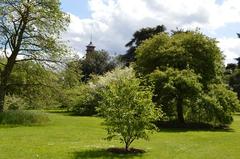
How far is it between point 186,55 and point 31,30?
13678 mm

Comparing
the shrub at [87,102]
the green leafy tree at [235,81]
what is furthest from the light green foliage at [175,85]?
the green leafy tree at [235,81]

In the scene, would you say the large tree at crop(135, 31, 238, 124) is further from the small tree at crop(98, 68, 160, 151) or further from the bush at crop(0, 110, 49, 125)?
the small tree at crop(98, 68, 160, 151)

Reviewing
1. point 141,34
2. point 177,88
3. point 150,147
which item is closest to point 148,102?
point 150,147

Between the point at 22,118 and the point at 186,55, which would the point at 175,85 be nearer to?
the point at 186,55

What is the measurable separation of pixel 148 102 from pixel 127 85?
118 centimetres

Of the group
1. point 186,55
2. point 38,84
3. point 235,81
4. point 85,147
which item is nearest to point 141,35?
point 235,81

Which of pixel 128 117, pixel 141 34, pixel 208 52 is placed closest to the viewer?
pixel 128 117

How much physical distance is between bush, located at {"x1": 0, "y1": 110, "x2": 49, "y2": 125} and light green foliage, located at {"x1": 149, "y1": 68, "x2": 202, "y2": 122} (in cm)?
938

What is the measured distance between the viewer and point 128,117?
1914 cm

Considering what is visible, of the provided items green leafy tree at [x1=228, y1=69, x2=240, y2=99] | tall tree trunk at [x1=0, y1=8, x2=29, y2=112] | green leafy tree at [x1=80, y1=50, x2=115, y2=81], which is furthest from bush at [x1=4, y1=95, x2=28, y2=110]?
green leafy tree at [x1=80, y1=50, x2=115, y2=81]

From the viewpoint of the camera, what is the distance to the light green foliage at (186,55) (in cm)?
4031

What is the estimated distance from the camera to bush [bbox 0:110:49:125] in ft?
107

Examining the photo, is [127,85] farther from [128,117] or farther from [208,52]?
[208,52]

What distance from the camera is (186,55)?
4028 cm
